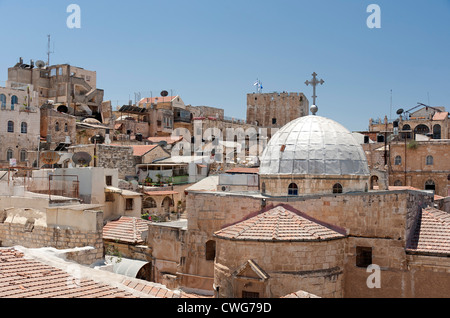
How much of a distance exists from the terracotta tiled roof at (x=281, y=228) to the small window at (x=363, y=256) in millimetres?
876

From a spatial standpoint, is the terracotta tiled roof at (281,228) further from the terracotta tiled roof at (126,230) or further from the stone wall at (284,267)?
the terracotta tiled roof at (126,230)

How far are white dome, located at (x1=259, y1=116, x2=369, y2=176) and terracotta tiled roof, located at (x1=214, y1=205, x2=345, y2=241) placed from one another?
6.47ft

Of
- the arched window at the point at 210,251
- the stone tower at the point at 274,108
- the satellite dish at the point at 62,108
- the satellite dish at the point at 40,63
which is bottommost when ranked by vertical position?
the arched window at the point at 210,251

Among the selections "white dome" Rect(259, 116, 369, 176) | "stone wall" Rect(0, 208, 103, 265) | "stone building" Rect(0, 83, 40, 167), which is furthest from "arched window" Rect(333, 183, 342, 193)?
"stone building" Rect(0, 83, 40, 167)

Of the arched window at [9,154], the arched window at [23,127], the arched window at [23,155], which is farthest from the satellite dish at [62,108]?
the arched window at [9,154]

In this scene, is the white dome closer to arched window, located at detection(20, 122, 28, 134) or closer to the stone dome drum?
the stone dome drum

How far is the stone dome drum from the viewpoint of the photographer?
1642 centimetres

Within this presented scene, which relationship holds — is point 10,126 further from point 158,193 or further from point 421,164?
point 421,164

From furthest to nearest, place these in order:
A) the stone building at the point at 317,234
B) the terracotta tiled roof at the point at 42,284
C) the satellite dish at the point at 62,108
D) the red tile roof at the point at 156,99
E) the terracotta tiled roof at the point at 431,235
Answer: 1. the red tile roof at the point at 156,99
2. the satellite dish at the point at 62,108
3. the terracotta tiled roof at the point at 431,235
4. the stone building at the point at 317,234
5. the terracotta tiled roof at the point at 42,284

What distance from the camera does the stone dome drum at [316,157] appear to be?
1642 centimetres

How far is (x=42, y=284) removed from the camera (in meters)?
9.55

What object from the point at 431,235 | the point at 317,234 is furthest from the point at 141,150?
the point at 431,235

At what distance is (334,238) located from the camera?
14375 mm

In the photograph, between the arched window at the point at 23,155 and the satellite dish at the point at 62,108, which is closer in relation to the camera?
the arched window at the point at 23,155
